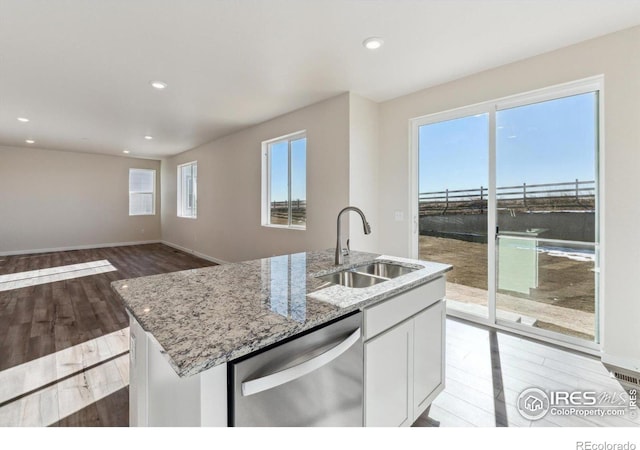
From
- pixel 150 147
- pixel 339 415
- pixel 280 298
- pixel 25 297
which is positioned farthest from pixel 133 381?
pixel 150 147

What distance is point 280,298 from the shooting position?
1.28 metres

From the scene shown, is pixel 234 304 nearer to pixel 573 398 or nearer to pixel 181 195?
pixel 573 398

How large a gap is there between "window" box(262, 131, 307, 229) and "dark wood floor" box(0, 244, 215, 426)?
232 centimetres

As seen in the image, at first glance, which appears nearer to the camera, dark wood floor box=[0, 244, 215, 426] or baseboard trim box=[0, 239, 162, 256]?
dark wood floor box=[0, 244, 215, 426]

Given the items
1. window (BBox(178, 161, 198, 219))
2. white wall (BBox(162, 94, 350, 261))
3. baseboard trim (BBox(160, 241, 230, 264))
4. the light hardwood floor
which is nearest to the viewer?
the light hardwood floor

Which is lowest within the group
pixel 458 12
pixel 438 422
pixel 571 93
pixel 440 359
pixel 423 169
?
pixel 438 422

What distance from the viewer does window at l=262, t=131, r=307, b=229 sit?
15.1 feet

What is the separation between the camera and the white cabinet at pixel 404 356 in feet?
4.41

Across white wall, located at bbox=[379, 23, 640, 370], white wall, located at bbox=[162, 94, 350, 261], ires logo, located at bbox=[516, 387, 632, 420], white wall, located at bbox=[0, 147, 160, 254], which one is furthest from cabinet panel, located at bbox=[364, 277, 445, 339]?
white wall, located at bbox=[0, 147, 160, 254]

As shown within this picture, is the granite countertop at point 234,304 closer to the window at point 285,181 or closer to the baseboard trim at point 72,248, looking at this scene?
the window at point 285,181

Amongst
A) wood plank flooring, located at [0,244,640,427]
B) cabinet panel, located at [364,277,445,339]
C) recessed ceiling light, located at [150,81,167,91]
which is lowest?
wood plank flooring, located at [0,244,640,427]

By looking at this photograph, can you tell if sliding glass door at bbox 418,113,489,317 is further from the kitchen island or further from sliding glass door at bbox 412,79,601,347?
the kitchen island
